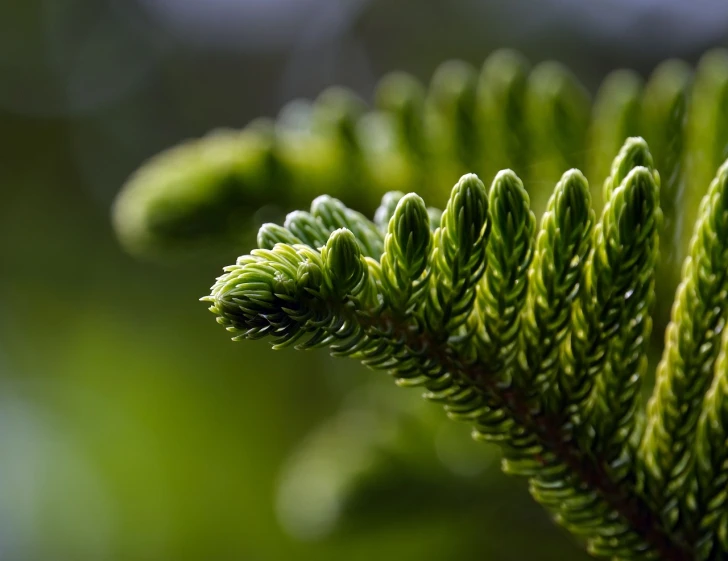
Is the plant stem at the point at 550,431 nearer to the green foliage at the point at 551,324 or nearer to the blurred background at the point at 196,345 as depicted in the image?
the green foliage at the point at 551,324

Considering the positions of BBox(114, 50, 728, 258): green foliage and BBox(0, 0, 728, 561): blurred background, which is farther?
BBox(0, 0, 728, 561): blurred background

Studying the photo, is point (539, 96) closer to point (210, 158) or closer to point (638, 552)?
point (210, 158)

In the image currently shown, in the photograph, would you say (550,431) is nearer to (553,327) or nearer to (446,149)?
(553,327)

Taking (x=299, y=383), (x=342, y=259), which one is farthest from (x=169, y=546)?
(x=342, y=259)

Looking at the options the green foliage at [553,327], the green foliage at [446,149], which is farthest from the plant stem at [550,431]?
the green foliage at [446,149]

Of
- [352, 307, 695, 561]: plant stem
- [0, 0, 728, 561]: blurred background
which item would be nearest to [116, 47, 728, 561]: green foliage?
[352, 307, 695, 561]: plant stem

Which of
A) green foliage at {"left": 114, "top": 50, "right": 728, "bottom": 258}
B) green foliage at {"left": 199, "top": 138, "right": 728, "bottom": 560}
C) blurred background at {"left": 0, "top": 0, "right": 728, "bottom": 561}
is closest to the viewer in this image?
→ green foliage at {"left": 199, "top": 138, "right": 728, "bottom": 560}

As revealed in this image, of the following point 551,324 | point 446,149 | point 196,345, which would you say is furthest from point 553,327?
point 196,345

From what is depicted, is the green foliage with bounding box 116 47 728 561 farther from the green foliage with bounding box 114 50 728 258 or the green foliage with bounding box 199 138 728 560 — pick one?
the green foliage with bounding box 114 50 728 258
